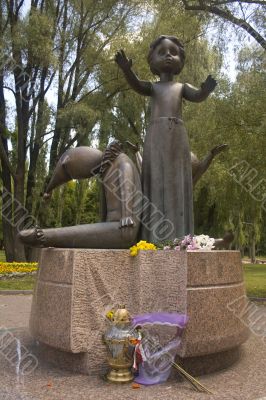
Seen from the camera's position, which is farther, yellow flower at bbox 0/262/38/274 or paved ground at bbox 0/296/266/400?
yellow flower at bbox 0/262/38/274

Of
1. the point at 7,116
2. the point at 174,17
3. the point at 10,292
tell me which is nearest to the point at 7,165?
the point at 7,116

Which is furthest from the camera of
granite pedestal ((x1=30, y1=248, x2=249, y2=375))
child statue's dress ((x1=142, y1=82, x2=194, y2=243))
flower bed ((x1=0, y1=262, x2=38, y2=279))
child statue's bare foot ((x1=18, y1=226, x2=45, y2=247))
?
flower bed ((x1=0, y1=262, x2=38, y2=279))

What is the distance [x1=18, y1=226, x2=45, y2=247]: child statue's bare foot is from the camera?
498 centimetres

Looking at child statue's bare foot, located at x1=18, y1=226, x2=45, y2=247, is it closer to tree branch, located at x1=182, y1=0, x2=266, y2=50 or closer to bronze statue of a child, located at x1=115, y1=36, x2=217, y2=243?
bronze statue of a child, located at x1=115, y1=36, x2=217, y2=243

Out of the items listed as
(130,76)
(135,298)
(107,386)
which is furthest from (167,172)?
(107,386)

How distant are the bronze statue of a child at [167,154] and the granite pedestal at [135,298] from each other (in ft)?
3.60

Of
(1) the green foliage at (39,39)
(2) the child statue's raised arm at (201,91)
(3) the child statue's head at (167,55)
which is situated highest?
(1) the green foliage at (39,39)

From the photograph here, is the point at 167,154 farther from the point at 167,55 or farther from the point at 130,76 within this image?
the point at 167,55

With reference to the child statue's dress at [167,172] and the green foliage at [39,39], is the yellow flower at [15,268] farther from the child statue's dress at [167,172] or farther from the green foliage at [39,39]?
the child statue's dress at [167,172]

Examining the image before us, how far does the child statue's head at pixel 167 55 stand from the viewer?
20.4 feet

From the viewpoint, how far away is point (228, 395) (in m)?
3.89

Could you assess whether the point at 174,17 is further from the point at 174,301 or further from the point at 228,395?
the point at 228,395

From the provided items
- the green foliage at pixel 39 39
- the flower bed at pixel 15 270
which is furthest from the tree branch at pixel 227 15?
the flower bed at pixel 15 270

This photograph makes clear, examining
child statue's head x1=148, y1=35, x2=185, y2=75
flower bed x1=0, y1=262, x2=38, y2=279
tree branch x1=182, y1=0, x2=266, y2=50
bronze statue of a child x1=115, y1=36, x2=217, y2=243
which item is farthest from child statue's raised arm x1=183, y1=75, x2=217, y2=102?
flower bed x1=0, y1=262, x2=38, y2=279
